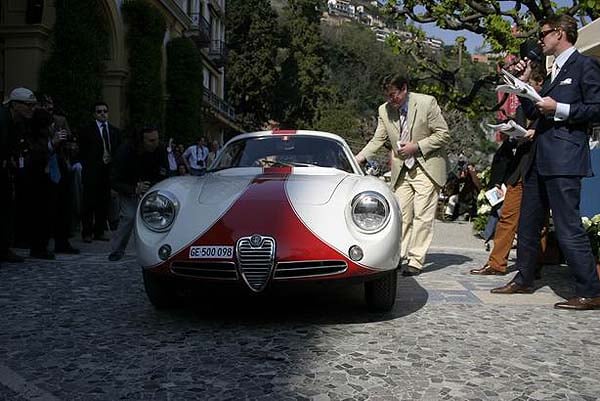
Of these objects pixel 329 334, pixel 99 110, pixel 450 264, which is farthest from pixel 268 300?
pixel 99 110

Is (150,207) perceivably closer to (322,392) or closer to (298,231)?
(298,231)

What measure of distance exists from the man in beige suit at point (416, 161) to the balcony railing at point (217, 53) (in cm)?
3575

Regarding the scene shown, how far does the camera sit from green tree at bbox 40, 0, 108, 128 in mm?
12780

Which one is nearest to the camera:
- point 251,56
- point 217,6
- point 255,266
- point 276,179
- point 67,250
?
point 255,266

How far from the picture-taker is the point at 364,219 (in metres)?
3.81

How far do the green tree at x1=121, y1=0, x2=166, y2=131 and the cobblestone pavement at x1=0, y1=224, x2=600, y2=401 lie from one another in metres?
13.8

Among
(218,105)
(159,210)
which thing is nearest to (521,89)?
(159,210)

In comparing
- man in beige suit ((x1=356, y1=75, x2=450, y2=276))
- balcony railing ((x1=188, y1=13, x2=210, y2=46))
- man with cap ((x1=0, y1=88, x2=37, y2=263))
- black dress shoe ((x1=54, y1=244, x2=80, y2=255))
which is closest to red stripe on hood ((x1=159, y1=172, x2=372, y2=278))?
man in beige suit ((x1=356, y1=75, x2=450, y2=276))

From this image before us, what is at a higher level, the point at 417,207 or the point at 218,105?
the point at 218,105

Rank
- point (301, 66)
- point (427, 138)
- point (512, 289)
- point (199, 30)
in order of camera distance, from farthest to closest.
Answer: point (301, 66) < point (199, 30) < point (427, 138) < point (512, 289)

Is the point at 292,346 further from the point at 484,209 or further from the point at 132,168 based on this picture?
the point at 484,209

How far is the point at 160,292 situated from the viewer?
13.4ft

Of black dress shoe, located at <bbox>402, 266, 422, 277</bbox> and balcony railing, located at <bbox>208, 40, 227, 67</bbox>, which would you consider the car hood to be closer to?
black dress shoe, located at <bbox>402, 266, 422, 277</bbox>

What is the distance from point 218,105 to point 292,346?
37324 millimetres
